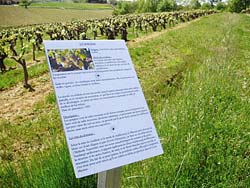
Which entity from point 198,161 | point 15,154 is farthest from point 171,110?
point 15,154

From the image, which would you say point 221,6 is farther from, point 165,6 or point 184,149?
point 184,149

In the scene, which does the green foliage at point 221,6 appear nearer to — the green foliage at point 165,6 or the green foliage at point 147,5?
the green foliage at point 165,6

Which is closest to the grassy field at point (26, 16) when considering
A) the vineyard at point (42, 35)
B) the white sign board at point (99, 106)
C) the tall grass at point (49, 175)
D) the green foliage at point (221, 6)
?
the vineyard at point (42, 35)

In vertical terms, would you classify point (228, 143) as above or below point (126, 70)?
below

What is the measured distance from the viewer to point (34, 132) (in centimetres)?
501

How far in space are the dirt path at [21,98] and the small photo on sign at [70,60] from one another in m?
4.40

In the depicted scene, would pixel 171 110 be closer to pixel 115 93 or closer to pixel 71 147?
pixel 115 93

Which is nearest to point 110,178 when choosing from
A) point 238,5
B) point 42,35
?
point 42,35

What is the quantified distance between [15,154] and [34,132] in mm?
632

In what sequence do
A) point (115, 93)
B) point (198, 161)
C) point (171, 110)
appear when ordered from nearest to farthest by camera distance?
point (115, 93)
point (198, 161)
point (171, 110)

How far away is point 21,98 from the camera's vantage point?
7320mm

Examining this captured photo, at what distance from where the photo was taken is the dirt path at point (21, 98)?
6.22 metres

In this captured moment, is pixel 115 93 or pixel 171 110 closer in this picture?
pixel 115 93

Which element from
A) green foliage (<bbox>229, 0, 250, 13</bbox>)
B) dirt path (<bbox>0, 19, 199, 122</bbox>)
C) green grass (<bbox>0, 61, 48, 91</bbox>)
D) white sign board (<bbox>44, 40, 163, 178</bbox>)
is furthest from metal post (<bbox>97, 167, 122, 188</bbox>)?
green foliage (<bbox>229, 0, 250, 13</bbox>)
